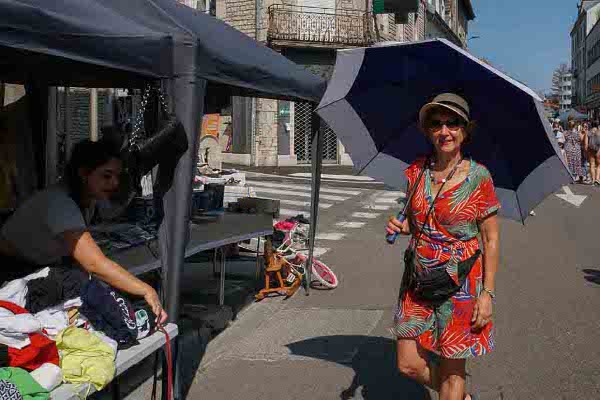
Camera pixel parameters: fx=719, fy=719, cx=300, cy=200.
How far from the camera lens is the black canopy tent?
10.6 ft

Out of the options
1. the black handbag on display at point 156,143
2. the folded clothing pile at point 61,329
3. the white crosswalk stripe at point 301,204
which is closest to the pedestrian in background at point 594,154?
the white crosswalk stripe at point 301,204

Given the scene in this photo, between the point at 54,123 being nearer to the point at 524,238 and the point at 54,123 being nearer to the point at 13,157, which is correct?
the point at 13,157

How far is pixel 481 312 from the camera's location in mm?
3426

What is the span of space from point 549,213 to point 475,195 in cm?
1166

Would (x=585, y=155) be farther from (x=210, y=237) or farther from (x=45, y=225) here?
(x=45, y=225)

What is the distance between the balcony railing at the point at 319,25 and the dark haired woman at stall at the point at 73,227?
23455 mm

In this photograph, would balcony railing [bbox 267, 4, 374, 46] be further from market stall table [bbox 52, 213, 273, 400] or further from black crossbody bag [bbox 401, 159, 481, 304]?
black crossbody bag [bbox 401, 159, 481, 304]

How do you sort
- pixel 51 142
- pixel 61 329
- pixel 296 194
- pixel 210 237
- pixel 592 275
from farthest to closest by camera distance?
pixel 296 194
pixel 592 275
pixel 51 142
pixel 210 237
pixel 61 329

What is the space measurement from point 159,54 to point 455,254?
1.95 meters

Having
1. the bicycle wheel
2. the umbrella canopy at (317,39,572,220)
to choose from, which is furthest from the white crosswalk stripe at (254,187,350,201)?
the umbrella canopy at (317,39,572,220)

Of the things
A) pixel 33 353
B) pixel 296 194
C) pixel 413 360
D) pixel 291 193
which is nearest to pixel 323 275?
pixel 413 360

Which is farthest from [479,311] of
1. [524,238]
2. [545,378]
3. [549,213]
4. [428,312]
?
[549,213]

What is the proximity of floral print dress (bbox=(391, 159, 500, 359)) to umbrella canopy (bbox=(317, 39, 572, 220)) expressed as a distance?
0.45 metres

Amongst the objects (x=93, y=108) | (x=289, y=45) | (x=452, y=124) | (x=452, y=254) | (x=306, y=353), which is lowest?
(x=306, y=353)
